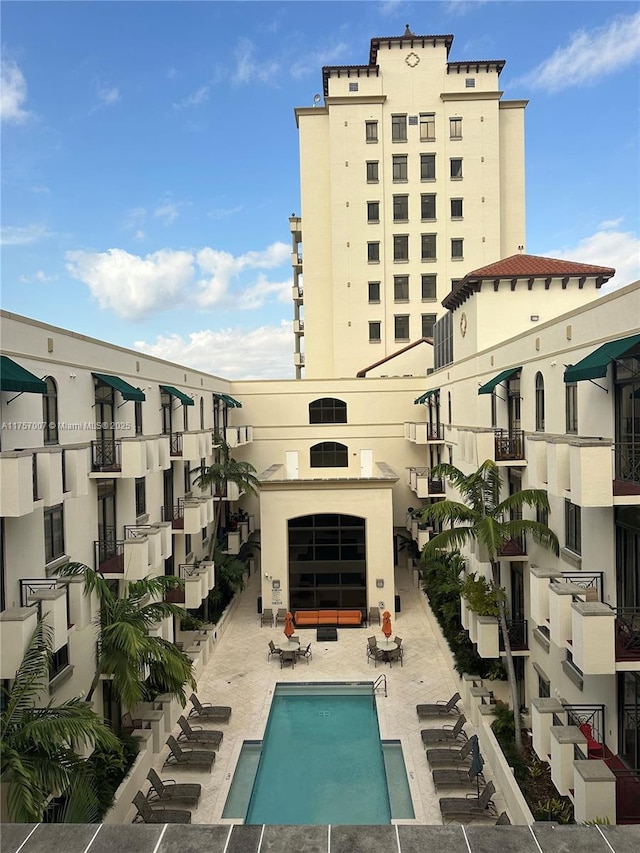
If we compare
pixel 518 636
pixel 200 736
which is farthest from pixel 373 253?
pixel 200 736

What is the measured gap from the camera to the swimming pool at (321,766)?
41.9 feet

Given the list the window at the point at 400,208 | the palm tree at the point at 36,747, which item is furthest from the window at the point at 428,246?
the palm tree at the point at 36,747

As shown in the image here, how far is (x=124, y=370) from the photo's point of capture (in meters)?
17.0

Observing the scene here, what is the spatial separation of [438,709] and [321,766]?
3.73 m

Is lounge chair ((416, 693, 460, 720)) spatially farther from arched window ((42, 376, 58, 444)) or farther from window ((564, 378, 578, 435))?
arched window ((42, 376, 58, 444))

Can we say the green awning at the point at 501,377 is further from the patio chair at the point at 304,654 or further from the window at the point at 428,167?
the window at the point at 428,167

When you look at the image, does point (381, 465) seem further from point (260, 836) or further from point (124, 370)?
point (260, 836)

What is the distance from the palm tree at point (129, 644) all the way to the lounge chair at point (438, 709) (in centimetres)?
709

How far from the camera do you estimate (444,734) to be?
15.1 metres

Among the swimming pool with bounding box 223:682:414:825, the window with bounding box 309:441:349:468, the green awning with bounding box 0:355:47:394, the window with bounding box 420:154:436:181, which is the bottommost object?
the swimming pool with bounding box 223:682:414:825

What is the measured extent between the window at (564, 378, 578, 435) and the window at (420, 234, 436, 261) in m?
26.7

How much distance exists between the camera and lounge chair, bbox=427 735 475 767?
13914 millimetres

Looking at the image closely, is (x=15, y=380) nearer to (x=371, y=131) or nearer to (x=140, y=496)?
(x=140, y=496)

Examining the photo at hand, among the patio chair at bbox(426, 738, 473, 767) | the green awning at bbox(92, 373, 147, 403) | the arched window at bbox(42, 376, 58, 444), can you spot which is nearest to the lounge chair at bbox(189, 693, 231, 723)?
the patio chair at bbox(426, 738, 473, 767)
